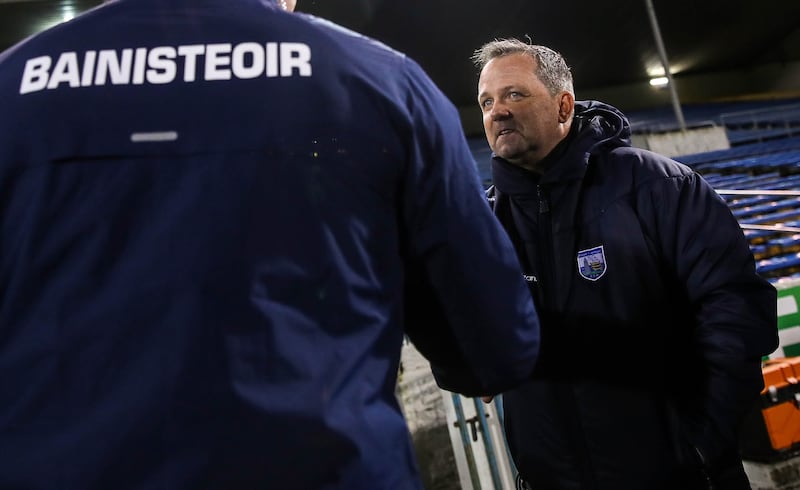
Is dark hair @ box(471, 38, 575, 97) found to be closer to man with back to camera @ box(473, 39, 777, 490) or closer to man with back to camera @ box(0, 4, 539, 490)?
man with back to camera @ box(473, 39, 777, 490)

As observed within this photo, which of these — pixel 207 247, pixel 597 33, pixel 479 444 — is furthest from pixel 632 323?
pixel 597 33

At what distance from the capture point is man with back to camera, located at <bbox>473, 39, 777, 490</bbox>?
126 cm

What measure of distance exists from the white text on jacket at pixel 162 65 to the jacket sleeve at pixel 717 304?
1.03m

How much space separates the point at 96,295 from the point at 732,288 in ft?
4.20

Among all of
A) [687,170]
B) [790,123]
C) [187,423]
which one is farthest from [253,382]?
[790,123]

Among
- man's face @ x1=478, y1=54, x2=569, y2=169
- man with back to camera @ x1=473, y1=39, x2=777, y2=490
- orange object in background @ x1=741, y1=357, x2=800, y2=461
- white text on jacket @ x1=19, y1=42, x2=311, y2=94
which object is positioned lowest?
orange object in background @ x1=741, y1=357, x2=800, y2=461

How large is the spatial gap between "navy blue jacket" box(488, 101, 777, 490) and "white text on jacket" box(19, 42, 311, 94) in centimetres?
90

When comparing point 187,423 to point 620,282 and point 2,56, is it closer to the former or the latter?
point 2,56

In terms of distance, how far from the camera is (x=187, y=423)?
22.5 inches

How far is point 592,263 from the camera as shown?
4.41 ft

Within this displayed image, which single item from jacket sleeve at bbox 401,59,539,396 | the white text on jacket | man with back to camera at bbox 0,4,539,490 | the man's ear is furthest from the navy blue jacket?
the white text on jacket

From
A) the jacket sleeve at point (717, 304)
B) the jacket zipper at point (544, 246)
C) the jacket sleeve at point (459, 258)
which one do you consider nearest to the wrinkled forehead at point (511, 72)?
the jacket zipper at point (544, 246)

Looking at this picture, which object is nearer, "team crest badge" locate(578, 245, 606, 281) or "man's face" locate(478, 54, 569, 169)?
"team crest badge" locate(578, 245, 606, 281)

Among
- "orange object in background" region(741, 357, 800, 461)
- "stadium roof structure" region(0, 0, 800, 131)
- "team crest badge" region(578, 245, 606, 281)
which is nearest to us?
"team crest badge" region(578, 245, 606, 281)
